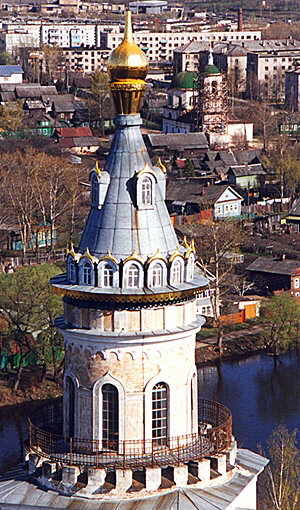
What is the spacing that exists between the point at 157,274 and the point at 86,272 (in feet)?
1.69

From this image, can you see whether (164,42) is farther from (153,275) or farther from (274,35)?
(153,275)

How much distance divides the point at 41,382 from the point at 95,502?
23.7 metres

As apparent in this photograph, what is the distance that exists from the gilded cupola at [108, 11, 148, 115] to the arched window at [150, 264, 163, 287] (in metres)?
1.20

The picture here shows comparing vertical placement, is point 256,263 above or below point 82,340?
below

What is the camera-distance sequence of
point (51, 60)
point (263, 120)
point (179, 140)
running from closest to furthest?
point (179, 140)
point (263, 120)
point (51, 60)

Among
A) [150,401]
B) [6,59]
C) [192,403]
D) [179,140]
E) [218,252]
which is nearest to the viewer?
[150,401]

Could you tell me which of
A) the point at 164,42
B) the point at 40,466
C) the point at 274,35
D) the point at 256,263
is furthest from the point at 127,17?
Answer: the point at 274,35

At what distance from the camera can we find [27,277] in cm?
3434

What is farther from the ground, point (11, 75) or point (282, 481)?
point (11, 75)

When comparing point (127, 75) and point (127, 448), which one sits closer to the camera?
point (127, 448)

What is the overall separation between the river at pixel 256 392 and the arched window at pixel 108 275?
18.2m

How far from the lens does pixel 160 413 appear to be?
1070cm

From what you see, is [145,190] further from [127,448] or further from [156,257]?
[127,448]

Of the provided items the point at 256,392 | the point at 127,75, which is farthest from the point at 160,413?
the point at 256,392
